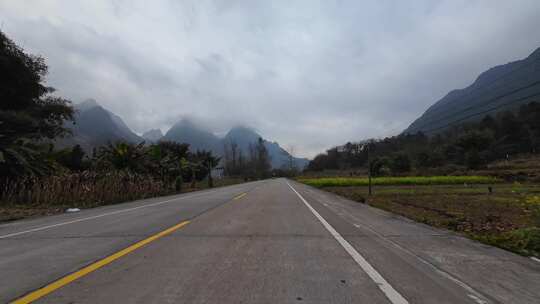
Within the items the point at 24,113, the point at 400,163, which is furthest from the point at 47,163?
the point at 400,163

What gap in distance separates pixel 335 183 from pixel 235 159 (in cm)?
7986

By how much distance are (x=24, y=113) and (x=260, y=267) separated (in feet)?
82.6

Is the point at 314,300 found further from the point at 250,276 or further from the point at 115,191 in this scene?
the point at 115,191

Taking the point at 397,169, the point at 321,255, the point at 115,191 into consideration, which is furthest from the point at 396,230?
the point at 397,169

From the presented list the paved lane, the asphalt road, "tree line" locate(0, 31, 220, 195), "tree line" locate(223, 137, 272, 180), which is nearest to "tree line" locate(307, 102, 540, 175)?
"tree line" locate(0, 31, 220, 195)

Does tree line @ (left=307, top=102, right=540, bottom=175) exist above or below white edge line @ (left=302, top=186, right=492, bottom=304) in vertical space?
above

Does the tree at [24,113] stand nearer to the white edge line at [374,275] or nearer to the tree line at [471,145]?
the white edge line at [374,275]

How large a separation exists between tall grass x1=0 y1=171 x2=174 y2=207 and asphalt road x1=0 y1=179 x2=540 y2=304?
9.90 meters

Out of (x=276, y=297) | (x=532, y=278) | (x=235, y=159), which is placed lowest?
(x=532, y=278)

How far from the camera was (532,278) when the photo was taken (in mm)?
3805

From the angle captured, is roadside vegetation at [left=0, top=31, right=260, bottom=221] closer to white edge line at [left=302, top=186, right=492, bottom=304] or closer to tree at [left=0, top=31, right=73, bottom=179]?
tree at [left=0, top=31, right=73, bottom=179]

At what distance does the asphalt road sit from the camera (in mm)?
3168

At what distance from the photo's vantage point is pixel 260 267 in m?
4.08

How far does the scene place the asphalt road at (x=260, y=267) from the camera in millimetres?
3168
